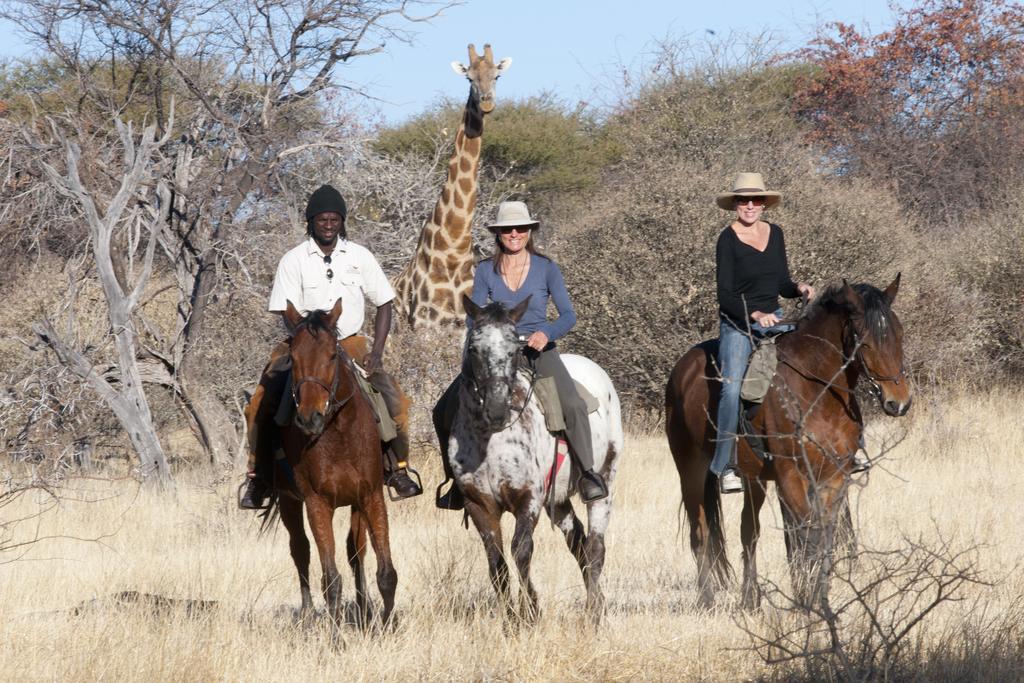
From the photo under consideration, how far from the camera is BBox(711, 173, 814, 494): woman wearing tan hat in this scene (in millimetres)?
7539

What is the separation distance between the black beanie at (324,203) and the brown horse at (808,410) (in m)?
2.39

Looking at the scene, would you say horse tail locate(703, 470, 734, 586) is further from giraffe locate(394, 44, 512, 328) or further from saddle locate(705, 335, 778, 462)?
giraffe locate(394, 44, 512, 328)

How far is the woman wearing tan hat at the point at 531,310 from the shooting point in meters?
7.09

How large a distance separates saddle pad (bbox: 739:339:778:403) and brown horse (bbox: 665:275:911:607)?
0.18ft

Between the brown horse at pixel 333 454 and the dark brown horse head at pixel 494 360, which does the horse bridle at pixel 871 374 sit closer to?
the dark brown horse head at pixel 494 360

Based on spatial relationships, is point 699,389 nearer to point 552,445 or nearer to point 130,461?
point 552,445

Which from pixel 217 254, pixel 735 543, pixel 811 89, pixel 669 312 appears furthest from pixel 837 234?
pixel 811 89

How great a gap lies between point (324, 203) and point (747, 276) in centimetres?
254

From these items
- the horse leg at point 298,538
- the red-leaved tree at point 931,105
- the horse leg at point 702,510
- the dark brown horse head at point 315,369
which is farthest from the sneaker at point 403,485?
the red-leaved tree at point 931,105

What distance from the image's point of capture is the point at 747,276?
770 centimetres

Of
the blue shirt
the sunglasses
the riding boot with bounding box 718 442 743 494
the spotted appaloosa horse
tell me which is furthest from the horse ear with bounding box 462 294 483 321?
the riding boot with bounding box 718 442 743 494

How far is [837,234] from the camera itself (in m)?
14.6

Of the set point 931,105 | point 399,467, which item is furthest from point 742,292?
point 931,105

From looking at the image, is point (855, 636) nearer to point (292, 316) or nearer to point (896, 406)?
point (896, 406)
